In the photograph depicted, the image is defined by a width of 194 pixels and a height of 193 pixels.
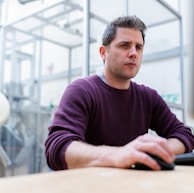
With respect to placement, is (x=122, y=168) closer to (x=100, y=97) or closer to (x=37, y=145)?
(x=100, y=97)

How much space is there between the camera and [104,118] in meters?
0.88

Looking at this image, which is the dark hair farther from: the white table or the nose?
the white table

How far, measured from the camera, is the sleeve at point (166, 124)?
926 millimetres

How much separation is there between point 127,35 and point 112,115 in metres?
0.29

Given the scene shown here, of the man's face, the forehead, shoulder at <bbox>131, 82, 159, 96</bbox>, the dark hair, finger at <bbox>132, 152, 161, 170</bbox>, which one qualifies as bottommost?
finger at <bbox>132, 152, 161, 170</bbox>

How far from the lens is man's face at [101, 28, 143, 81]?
3.22 ft

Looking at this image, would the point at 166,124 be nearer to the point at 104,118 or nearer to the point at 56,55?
the point at 104,118

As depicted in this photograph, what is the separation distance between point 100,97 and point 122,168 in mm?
463

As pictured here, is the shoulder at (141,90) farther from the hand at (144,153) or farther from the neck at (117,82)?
the hand at (144,153)

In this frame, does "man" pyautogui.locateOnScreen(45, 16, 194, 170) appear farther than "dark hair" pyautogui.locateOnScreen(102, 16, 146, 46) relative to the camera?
No

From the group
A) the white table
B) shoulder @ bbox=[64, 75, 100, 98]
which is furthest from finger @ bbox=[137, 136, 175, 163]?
shoulder @ bbox=[64, 75, 100, 98]

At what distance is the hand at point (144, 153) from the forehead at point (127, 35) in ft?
1.97

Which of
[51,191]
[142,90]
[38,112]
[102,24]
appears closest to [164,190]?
[51,191]

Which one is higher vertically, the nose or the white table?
the nose
